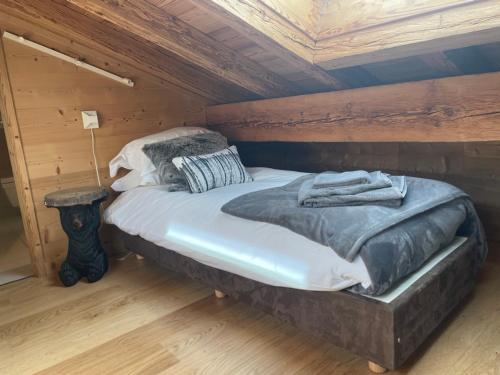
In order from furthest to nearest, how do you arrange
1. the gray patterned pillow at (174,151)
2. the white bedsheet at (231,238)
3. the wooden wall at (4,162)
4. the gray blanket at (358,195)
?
the wooden wall at (4,162) < the gray patterned pillow at (174,151) < the gray blanket at (358,195) < the white bedsheet at (231,238)

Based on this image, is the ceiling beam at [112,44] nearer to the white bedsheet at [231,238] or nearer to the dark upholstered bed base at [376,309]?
the white bedsheet at [231,238]

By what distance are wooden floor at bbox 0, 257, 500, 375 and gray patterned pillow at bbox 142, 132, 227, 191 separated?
0.69 meters

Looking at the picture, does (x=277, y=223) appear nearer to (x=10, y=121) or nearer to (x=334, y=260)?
(x=334, y=260)

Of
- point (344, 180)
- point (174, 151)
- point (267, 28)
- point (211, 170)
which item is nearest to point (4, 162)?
point (174, 151)

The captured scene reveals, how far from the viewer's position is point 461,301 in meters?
1.86

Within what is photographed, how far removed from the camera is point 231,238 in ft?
5.83

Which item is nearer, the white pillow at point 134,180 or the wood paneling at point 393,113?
the wood paneling at point 393,113

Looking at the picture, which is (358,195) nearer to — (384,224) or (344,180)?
(344,180)

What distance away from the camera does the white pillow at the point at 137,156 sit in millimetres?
2703

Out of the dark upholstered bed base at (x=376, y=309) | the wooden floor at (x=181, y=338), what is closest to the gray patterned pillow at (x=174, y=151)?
the wooden floor at (x=181, y=338)

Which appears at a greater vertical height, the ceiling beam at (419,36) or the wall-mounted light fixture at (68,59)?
the wall-mounted light fixture at (68,59)

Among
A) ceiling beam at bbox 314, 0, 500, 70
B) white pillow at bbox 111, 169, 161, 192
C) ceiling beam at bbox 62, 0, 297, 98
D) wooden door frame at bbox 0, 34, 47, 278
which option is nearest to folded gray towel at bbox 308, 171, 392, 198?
ceiling beam at bbox 314, 0, 500, 70

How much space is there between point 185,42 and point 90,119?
3.14ft

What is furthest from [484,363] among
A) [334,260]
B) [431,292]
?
[334,260]
